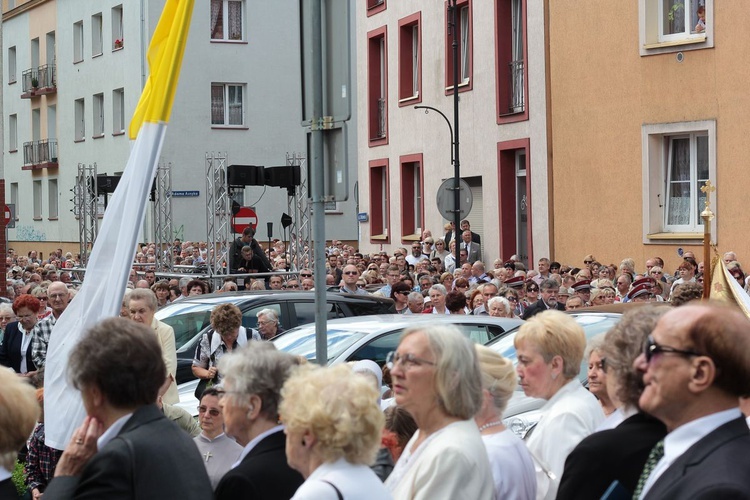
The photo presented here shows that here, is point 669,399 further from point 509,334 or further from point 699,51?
point 699,51

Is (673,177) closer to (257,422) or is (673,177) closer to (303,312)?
(303,312)

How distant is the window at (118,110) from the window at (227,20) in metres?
4.44

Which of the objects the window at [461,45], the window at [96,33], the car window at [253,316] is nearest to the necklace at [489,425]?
the car window at [253,316]

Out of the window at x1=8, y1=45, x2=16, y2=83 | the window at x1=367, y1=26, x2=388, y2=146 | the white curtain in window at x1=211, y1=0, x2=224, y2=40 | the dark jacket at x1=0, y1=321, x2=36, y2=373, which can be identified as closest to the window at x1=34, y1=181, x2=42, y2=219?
the window at x1=8, y1=45, x2=16, y2=83

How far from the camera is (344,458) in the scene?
393cm

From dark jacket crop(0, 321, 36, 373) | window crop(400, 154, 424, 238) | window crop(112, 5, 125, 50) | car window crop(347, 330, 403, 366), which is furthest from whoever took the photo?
window crop(112, 5, 125, 50)

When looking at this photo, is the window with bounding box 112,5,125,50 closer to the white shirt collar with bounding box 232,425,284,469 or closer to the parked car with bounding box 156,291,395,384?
the parked car with bounding box 156,291,395,384

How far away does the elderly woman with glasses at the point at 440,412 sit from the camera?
4281 mm

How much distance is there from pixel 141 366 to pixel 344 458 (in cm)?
72

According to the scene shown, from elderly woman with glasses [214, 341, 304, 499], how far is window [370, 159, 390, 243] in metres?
27.7

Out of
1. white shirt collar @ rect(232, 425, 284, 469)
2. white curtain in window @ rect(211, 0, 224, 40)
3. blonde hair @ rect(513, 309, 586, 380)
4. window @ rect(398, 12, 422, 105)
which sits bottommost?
white shirt collar @ rect(232, 425, 284, 469)

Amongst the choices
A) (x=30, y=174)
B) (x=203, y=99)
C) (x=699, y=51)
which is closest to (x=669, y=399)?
(x=699, y=51)

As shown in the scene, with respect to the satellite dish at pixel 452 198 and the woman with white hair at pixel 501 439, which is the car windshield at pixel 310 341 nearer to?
the woman with white hair at pixel 501 439

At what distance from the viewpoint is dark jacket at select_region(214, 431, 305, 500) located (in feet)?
13.5
